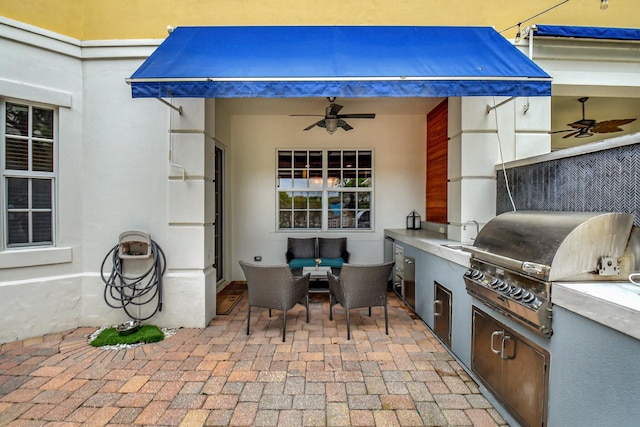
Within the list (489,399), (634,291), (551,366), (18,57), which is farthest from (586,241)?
(18,57)

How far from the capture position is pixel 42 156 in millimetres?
3400

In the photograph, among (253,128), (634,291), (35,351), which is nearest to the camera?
(634,291)

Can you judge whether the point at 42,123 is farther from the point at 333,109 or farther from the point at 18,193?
the point at 333,109

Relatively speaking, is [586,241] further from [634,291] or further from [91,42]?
[91,42]

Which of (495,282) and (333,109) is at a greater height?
(333,109)

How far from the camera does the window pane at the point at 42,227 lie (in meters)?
3.38

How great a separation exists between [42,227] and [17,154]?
907 mm

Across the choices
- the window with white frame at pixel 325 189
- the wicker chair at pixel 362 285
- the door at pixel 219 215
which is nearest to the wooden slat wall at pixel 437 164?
the window with white frame at pixel 325 189

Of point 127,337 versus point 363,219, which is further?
point 363,219

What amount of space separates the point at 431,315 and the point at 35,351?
4500mm

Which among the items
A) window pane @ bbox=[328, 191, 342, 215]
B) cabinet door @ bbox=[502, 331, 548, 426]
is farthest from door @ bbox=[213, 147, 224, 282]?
cabinet door @ bbox=[502, 331, 548, 426]

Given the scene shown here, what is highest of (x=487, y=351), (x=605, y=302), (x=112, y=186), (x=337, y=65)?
(x=337, y=65)

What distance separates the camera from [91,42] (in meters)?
3.52

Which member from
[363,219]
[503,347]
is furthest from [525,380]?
[363,219]
